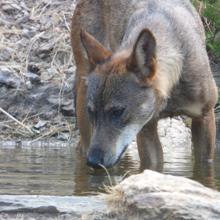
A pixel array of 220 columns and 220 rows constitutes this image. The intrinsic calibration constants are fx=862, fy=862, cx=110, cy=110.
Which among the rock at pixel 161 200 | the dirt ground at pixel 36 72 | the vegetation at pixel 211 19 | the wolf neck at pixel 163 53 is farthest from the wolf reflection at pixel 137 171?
the vegetation at pixel 211 19

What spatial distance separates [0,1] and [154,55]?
22.5 feet

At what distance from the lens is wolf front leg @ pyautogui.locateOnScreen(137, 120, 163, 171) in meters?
7.60

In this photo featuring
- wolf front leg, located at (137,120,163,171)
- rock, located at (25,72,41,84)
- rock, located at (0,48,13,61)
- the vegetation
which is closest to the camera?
wolf front leg, located at (137,120,163,171)

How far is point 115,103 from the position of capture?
651 centimetres

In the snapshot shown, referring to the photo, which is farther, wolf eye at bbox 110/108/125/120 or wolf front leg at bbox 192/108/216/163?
wolf front leg at bbox 192/108/216/163

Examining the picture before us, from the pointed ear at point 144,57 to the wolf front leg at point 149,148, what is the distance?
0.99m

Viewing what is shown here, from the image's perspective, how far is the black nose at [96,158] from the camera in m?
6.37

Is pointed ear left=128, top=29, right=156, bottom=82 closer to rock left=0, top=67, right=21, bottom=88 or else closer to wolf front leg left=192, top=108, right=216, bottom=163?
wolf front leg left=192, top=108, right=216, bottom=163

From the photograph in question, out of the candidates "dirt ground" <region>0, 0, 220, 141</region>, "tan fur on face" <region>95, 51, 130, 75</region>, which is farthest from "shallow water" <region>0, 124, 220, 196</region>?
"tan fur on face" <region>95, 51, 130, 75</region>

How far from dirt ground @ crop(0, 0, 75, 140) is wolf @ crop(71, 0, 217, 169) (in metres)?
1.89

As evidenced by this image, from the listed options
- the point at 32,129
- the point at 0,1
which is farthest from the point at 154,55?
the point at 0,1

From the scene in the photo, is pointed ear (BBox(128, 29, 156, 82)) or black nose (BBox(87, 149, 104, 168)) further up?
pointed ear (BBox(128, 29, 156, 82))

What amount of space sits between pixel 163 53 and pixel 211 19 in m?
6.92

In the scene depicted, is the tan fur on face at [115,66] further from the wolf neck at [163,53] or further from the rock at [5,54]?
the rock at [5,54]
